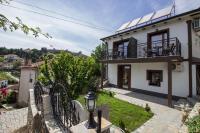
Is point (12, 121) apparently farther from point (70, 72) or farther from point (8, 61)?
point (70, 72)

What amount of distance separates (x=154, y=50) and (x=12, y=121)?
37.2ft

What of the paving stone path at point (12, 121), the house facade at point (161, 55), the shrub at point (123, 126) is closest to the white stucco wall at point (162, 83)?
the house facade at point (161, 55)

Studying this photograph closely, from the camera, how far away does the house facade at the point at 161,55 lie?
11359 mm

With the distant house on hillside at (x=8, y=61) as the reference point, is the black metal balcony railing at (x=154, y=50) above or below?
above

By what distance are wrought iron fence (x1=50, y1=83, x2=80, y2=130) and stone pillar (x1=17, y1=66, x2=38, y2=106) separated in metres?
16.7

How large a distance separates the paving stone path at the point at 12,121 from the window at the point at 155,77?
33.6 feet

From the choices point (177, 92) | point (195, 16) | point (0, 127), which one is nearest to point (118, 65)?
point (177, 92)

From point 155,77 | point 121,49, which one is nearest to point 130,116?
point 155,77

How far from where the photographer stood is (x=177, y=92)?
474 inches

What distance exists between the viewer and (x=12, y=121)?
36.2 ft

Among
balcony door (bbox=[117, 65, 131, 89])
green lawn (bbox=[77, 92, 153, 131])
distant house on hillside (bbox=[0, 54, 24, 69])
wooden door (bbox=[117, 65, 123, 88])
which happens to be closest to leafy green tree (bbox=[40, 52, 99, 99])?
green lawn (bbox=[77, 92, 153, 131])

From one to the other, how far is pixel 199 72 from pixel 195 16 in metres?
4.54

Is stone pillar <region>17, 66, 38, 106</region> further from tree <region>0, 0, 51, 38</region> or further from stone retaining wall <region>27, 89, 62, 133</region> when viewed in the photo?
tree <region>0, 0, 51, 38</region>

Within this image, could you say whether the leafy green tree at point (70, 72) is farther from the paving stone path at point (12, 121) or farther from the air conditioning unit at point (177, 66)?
the air conditioning unit at point (177, 66)
